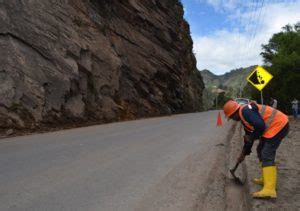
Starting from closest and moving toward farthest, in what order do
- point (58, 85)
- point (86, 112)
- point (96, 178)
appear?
1. point (96, 178)
2. point (58, 85)
3. point (86, 112)

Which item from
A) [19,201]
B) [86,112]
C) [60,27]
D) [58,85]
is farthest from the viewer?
[86,112]

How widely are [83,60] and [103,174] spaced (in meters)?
16.2

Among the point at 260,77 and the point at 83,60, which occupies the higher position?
the point at 83,60

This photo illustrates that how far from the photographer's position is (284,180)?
7.09 m

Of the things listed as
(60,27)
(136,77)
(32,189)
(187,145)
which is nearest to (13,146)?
(187,145)

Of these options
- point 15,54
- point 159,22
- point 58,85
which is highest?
point 159,22

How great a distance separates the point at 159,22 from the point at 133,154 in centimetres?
3063

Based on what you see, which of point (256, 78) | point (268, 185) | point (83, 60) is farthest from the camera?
point (83, 60)

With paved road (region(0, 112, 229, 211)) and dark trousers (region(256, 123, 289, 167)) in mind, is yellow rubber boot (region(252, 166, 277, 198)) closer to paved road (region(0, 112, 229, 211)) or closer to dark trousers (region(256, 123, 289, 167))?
dark trousers (region(256, 123, 289, 167))

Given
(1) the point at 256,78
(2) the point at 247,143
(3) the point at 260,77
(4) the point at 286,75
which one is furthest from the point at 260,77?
(4) the point at 286,75

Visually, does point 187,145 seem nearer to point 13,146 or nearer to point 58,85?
point 13,146

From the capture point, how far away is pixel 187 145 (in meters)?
12.6

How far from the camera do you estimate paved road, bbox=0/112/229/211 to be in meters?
6.04

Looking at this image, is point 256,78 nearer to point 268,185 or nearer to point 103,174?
point 103,174
